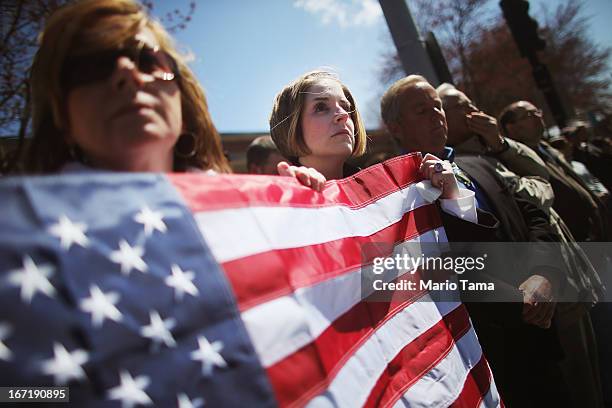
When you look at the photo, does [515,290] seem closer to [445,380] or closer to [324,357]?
[445,380]

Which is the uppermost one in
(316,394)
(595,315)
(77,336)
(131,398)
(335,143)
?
(335,143)

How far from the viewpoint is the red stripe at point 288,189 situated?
100 cm

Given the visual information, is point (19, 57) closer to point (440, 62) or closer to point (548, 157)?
point (440, 62)

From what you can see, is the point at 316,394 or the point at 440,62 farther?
the point at 440,62

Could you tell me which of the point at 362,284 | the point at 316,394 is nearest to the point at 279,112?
the point at 362,284

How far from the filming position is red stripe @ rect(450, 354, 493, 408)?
4.53ft

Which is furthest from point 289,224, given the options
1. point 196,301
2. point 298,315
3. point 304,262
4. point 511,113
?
point 511,113

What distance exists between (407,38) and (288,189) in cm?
290

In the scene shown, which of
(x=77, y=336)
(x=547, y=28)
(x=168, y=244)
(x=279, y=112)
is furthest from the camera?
(x=547, y=28)

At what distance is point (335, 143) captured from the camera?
5.49 feet

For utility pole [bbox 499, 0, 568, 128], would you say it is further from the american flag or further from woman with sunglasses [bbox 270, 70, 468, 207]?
the american flag

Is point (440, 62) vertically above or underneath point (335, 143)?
above

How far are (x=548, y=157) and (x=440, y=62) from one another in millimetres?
1318

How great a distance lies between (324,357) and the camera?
1.05 metres
